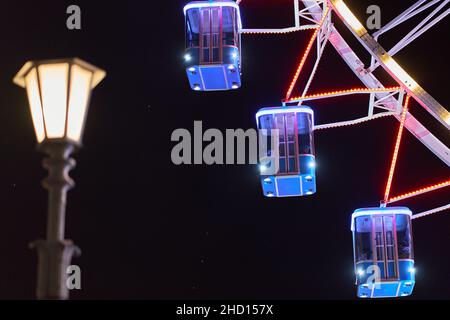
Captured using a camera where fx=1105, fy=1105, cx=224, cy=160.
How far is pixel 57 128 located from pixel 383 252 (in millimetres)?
10280

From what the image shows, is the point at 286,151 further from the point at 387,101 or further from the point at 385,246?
the point at 387,101

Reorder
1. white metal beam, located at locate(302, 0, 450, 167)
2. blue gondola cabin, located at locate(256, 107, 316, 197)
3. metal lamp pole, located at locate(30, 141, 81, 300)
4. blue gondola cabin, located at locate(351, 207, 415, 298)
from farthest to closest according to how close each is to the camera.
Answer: white metal beam, located at locate(302, 0, 450, 167) → blue gondola cabin, located at locate(256, 107, 316, 197) → blue gondola cabin, located at locate(351, 207, 415, 298) → metal lamp pole, located at locate(30, 141, 81, 300)

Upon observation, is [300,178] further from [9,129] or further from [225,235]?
[9,129]

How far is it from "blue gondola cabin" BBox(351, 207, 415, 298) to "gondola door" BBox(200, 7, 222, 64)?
127 inches

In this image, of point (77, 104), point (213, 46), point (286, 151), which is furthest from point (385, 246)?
point (77, 104)

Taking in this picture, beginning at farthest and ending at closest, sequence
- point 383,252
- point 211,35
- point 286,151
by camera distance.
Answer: point 211,35, point 286,151, point 383,252

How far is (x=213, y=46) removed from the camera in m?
16.6

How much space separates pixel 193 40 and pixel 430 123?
304 inches

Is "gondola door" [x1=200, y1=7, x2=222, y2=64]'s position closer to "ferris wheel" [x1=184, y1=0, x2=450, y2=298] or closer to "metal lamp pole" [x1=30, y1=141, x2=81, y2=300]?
"ferris wheel" [x1=184, y1=0, x2=450, y2=298]

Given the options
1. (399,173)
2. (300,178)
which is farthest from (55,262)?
(399,173)

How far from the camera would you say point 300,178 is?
16234 mm

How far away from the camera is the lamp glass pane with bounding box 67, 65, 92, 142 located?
660cm

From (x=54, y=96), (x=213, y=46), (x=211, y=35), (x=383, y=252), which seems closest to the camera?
(x=54, y=96)

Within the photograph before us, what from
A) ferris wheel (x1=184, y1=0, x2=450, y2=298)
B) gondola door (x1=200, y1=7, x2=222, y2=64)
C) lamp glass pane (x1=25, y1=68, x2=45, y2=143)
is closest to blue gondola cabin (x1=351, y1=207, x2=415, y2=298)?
ferris wheel (x1=184, y1=0, x2=450, y2=298)
